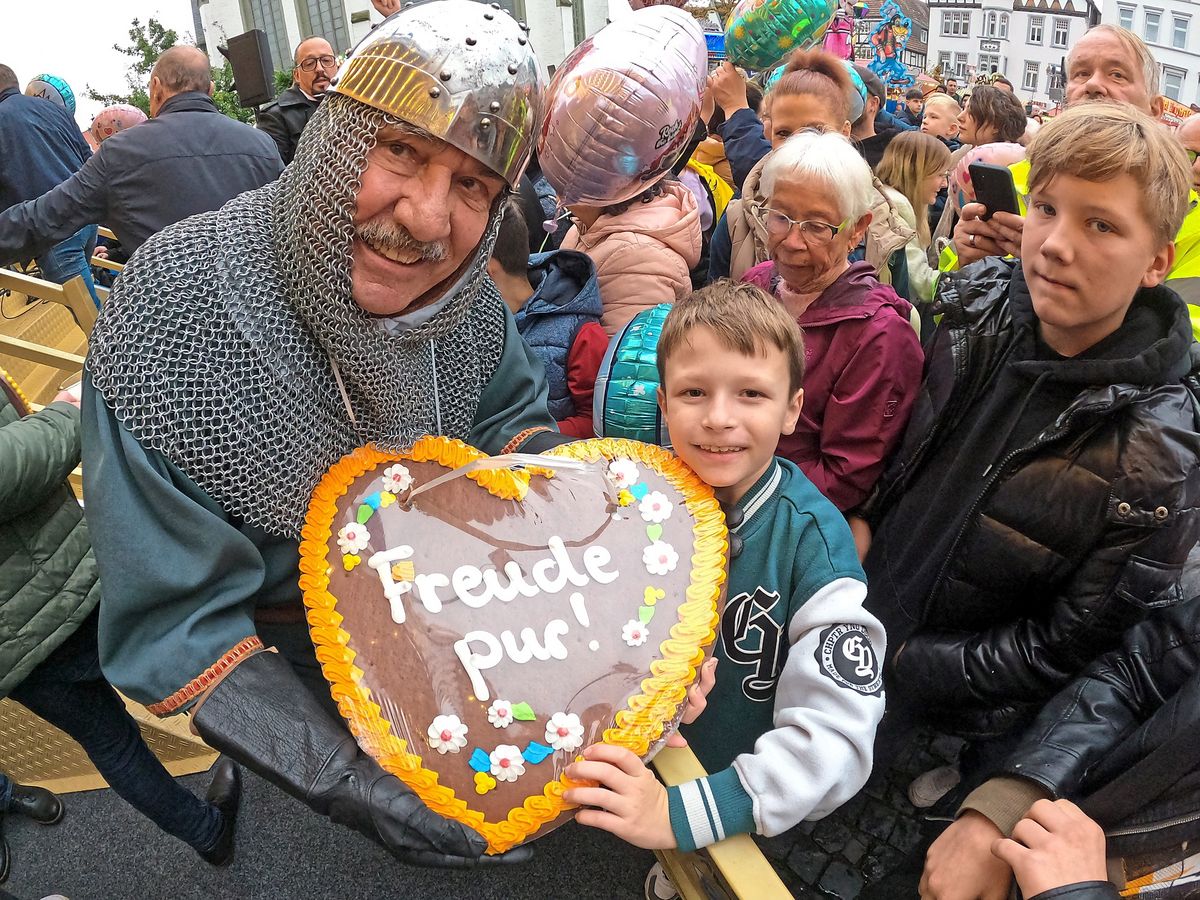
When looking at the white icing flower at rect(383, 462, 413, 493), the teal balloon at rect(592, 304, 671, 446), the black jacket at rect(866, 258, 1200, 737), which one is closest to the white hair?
the black jacket at rect(866, 258, 1200, 737)

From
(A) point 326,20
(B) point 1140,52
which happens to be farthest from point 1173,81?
(A) point 326,20

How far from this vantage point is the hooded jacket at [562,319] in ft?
7.86

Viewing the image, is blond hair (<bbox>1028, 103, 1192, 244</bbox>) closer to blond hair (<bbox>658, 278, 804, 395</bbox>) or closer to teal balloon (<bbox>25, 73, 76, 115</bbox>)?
blond hair (<bbox>658, 278, 804, 395</bbox>)

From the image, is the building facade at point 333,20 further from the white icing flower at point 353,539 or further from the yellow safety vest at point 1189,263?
the white icing flower at point 353,539

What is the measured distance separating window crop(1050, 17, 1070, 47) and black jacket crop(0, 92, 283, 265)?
3021 cm

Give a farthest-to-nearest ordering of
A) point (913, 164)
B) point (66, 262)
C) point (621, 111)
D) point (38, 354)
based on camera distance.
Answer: point (66, 262) < point (913, 164) < point (38, 354) < point (621, 111)

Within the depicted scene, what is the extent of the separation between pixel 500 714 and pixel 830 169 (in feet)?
5.12

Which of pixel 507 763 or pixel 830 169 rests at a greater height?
pixel 830 169

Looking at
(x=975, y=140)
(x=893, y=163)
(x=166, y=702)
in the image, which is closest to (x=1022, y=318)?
(x=166, y=702)

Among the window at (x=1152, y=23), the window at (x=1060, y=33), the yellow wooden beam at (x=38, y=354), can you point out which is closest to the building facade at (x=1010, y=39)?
the window at (x=1060, y=33)

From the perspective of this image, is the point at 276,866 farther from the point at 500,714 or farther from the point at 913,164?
the point at 913,164

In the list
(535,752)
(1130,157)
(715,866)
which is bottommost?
(715,866)

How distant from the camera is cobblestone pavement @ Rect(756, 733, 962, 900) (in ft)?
6.63

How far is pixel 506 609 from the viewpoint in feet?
4.56
